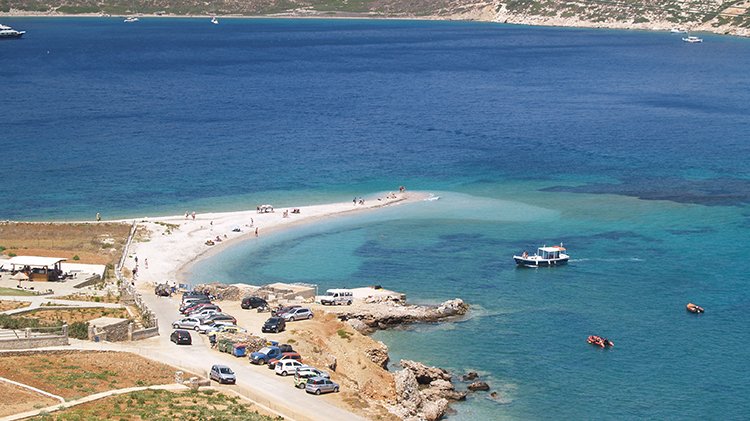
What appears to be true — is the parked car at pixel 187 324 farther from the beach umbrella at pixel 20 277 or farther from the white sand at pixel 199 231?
the beach umbrella at pixel 20 277

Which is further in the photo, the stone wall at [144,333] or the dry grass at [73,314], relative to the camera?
the dry grass at [73,314]

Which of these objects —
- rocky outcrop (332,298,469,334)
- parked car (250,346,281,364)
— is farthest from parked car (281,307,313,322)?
parked car (250,346,281,364)

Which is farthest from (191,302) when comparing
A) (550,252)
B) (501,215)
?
(501,215)

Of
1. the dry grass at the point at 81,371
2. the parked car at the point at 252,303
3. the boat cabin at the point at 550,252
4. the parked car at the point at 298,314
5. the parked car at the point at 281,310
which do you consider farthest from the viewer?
the boat cabin at the point at 550,252

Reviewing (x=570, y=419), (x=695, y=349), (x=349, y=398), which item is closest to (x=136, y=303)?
(x=349, y=398)

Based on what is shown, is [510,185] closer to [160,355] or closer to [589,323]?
[589,323]

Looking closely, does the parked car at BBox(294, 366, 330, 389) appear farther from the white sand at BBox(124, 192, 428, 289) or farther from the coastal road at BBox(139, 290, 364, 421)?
the white sand at BBox(124, 192, 428, 289)

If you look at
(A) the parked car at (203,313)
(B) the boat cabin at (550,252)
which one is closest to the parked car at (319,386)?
(A) the parked car at (203,313)

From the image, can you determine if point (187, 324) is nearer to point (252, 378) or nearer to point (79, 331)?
point (79, 331)
